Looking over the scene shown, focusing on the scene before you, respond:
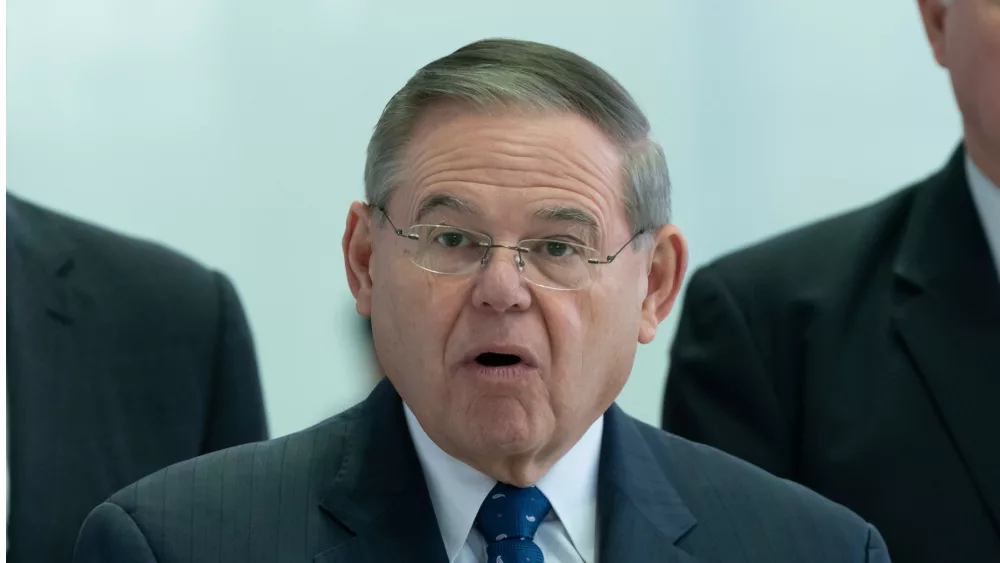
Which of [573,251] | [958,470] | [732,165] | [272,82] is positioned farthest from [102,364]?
[958,470]

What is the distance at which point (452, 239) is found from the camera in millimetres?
2027

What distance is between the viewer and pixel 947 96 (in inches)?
105

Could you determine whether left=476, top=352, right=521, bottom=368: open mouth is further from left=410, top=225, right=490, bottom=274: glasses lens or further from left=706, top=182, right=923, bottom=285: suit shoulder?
left=706, top=182, right=923, bottom=285: suit shoulder

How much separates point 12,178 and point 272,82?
525mm

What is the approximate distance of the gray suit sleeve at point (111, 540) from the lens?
78.5 inches

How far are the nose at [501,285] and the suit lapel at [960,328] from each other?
0.91m

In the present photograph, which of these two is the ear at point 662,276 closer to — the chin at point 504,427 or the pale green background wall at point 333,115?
the chin at point 504,427

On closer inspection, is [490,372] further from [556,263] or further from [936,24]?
[936,24]

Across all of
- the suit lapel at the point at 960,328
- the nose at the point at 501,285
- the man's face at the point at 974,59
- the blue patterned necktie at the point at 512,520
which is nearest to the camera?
the nose at the point at 501,285

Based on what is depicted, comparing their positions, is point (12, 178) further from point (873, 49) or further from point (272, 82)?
point (873, 49)

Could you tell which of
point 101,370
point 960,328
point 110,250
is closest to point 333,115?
point 110,250

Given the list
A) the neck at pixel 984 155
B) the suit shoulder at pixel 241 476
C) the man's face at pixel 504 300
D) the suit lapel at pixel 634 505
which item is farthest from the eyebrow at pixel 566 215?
the neck at pixel 984 155

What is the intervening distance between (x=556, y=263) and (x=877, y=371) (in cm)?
83

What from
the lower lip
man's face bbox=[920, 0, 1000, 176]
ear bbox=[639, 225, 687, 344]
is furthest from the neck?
the lower lip
